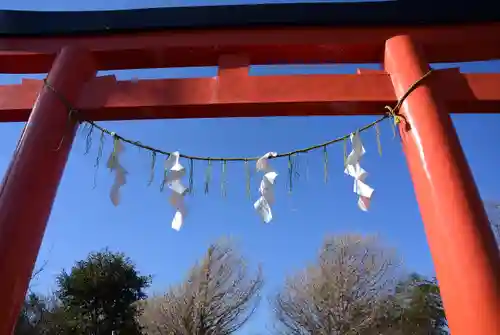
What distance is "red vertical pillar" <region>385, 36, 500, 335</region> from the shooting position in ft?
4.57

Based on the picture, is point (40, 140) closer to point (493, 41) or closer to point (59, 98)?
point (59, 98)

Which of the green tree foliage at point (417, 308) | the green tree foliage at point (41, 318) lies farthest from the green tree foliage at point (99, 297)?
the green tree foliage at point (417, 308)

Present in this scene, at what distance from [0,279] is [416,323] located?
655 inches

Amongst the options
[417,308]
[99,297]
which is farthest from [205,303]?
[417,308]

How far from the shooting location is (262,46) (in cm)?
231

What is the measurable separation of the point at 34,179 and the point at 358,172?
5.27 feet

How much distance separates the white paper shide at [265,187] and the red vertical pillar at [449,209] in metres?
0.72

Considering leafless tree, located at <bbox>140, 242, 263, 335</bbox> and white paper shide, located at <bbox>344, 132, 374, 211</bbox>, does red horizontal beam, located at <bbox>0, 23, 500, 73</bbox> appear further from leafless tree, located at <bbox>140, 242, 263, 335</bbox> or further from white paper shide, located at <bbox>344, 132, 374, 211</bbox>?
leafless tree, located at <bbox>140, 242, 263, 335</bbox>

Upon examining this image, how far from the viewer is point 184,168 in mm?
2133

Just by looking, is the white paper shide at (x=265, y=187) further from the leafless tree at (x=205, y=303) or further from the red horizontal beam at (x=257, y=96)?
the leafless tree at (x=205, y=303)

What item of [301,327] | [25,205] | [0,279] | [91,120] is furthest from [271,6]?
[301,327]

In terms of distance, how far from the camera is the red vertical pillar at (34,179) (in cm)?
162

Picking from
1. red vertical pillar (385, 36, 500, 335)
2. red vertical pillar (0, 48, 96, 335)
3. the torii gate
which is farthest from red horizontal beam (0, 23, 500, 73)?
red vertical pillar (385, 36, 500, 335)

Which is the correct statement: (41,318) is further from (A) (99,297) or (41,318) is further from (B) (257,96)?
(B) (257,96)
